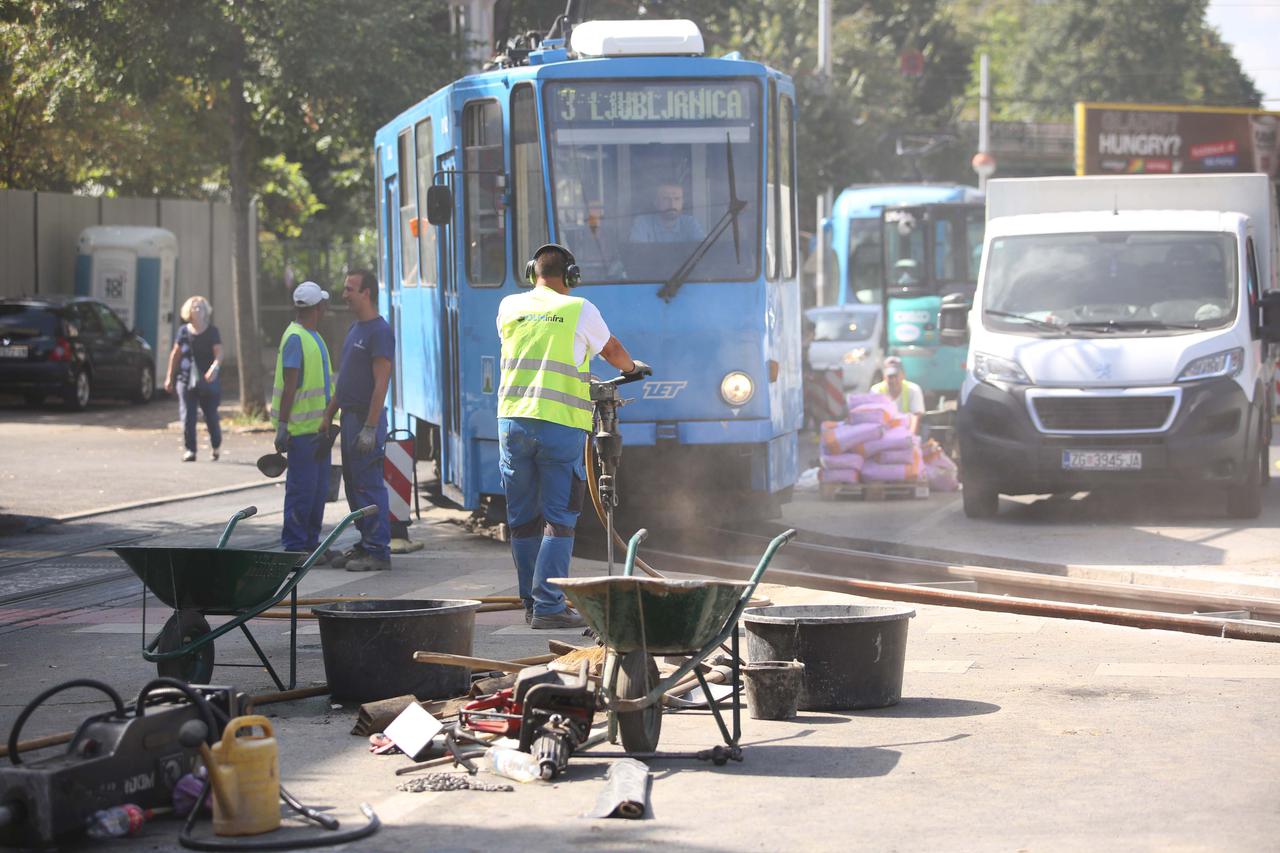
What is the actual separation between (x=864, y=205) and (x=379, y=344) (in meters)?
24.8

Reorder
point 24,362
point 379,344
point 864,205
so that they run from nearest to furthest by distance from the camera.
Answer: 1. point 379,344
2. point 24,362
3. point 864,205

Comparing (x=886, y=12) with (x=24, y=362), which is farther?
(x=886, y=12)

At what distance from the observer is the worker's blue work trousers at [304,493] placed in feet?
37.0

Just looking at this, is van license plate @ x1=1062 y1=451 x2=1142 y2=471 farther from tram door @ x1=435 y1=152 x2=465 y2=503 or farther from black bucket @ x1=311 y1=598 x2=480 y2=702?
black bucket @ x1=311 y1=598 x2=480 y2=702

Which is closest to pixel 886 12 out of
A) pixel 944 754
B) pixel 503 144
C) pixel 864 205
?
pixel 864 205

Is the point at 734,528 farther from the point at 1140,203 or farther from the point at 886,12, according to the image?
the point at 886,12

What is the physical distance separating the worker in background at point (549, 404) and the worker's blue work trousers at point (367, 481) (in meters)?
2.59

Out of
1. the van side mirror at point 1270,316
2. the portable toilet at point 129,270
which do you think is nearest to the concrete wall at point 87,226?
the portable toilet at point 129,270

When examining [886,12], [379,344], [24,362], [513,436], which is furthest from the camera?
[886,12]

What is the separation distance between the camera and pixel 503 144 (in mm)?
12398

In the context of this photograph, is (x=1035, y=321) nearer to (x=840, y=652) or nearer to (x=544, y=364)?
(x=544, y=364)

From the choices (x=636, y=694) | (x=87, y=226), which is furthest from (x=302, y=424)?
(x=87, y=226)

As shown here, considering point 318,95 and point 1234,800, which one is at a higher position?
point 318,95

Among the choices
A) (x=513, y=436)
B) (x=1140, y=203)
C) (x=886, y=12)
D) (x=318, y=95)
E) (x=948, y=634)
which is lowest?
(x=948, y=634)
